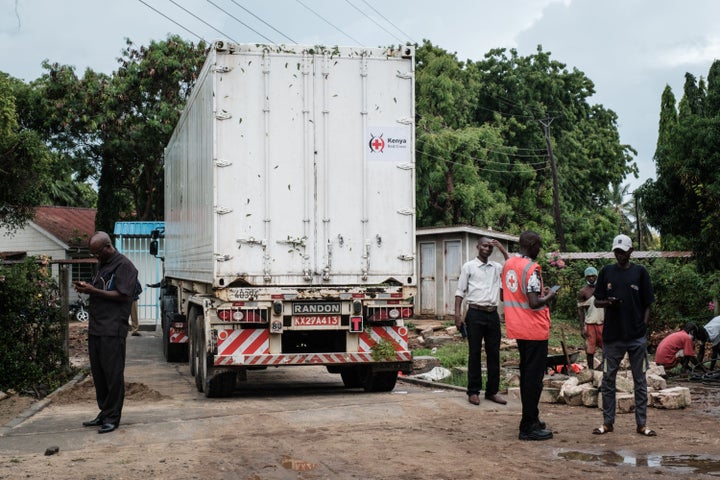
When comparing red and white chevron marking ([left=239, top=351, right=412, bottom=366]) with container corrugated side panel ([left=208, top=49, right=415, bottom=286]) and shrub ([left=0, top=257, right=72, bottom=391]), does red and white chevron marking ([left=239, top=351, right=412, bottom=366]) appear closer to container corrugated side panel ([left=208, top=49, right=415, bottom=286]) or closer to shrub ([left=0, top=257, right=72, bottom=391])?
container corrugated side panel ([left=208, top=49, right=415, bottom=286])

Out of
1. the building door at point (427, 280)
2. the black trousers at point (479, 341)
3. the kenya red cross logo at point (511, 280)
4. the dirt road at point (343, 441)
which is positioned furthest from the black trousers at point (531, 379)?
the building door at point (427, 280)

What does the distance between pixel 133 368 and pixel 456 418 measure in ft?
26.2

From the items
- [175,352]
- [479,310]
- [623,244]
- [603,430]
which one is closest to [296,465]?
[603,430]

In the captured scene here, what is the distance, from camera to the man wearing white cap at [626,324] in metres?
8.30

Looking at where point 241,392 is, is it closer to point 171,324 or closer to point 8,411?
point 8,411

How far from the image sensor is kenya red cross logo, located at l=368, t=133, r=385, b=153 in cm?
1104

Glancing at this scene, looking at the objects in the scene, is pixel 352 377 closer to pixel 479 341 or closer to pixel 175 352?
pixel 479 341

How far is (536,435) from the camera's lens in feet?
26.3

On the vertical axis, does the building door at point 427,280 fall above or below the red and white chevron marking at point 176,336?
above

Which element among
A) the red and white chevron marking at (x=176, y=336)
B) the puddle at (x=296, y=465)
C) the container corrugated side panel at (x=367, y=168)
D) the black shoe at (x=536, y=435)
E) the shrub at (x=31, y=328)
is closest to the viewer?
the puddle at (x=296, y=465)

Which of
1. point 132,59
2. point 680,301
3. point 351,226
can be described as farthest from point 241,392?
point 132,59

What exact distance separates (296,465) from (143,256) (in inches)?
844

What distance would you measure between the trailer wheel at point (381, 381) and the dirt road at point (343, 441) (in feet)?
0.81

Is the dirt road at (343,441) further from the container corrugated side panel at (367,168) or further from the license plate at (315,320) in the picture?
the container corrugated side panel at (367,168)
